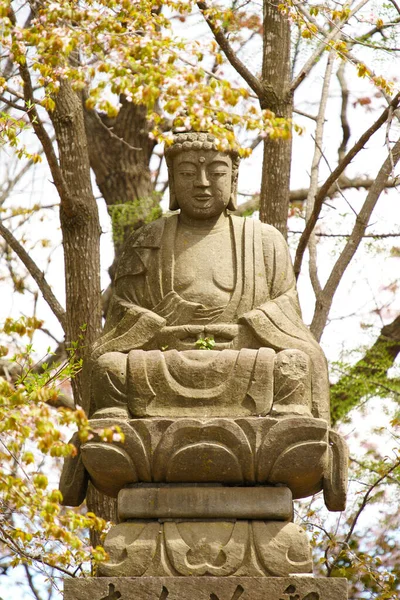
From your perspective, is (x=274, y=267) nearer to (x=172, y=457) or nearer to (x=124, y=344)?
(x=124, y=344)

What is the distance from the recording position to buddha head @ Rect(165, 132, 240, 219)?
783 cm

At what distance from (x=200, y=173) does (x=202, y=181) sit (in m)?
0.06

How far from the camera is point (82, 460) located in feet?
23.4

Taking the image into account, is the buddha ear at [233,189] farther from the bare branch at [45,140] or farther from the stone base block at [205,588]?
the stone base block at [205,588]

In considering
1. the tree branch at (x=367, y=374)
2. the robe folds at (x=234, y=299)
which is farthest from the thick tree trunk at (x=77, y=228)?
the tree branch at (x=367, y=374)

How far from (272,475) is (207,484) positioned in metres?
0.39

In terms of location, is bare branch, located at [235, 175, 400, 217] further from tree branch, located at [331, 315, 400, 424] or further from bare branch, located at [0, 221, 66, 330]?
bare branch, located at [0, 221, 66, 330]

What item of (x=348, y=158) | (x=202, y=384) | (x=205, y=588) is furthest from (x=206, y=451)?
(x=348, y=158)

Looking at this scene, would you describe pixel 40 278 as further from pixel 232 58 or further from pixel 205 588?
pixel 205 588

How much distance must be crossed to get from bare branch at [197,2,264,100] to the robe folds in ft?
8.57

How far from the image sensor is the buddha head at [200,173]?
7.83 m

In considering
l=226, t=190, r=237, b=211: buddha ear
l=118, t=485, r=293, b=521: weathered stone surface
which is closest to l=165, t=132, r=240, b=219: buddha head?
l=226, t=190, r=237, b=211: buddha ear

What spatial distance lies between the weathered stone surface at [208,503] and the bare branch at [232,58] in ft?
14.5

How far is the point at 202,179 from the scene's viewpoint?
25.7 feet
